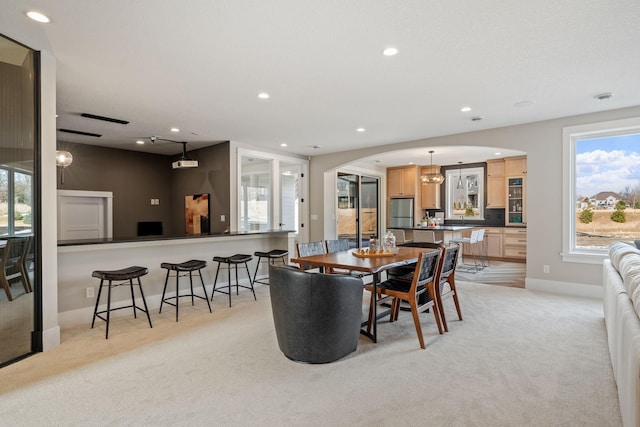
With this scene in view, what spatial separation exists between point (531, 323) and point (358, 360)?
2.06 m

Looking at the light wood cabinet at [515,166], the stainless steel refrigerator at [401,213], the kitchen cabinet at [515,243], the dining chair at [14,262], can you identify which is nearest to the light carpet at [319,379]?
the dining chair at [14,262]

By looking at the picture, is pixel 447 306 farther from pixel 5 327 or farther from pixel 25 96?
pixel 25 96

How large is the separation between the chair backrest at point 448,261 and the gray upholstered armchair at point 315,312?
3.92 ft

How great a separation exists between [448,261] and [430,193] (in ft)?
20.6

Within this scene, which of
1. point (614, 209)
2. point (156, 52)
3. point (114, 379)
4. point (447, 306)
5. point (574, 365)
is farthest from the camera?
point (614, 209)

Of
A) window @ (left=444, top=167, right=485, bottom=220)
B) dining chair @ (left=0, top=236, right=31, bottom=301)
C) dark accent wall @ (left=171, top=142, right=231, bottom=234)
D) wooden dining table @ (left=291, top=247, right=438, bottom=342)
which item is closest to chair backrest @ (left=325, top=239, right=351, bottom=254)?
wooden dining table @ (left=291, top=247, right=438, bottom=342)

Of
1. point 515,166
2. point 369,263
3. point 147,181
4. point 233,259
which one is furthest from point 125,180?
point 515,166

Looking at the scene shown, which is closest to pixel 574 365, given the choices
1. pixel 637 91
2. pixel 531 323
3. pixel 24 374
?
pixel 531 323

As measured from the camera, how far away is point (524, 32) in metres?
2.50

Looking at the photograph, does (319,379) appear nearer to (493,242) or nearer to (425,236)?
(425,236)

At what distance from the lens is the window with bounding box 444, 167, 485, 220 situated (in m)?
8.95

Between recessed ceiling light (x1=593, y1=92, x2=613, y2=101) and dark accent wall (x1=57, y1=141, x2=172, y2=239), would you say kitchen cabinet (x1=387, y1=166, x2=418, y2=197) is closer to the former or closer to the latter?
recessed ceiling light (x1=593, y1=92, x2=613, y2=101)

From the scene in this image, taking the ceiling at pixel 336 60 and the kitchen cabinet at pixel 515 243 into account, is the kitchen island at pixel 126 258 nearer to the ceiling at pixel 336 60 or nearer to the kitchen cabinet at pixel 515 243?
the ceiling at pixel 336 60

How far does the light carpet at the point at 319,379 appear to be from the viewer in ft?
6.46
